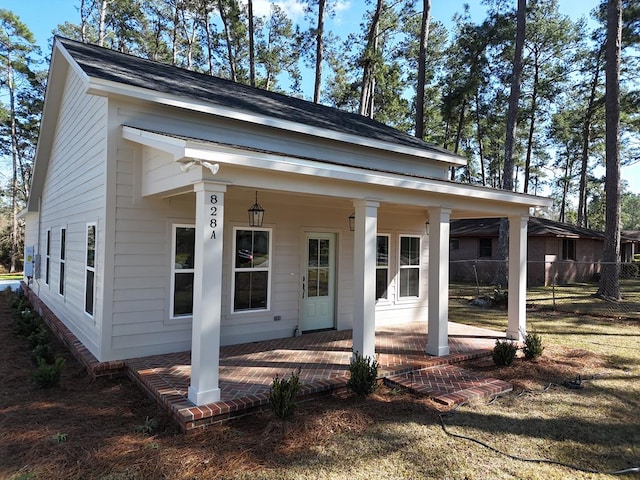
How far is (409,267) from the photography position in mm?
9352

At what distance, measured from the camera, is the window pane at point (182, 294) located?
241 inches

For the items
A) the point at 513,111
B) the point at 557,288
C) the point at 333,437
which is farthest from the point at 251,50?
the point at 333,437

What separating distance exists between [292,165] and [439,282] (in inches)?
130

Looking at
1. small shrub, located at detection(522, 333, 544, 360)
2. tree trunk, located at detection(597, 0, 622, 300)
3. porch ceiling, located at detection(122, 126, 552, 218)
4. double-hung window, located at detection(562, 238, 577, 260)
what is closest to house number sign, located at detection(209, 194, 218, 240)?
porch ceiling, located at detection(122, 126, 552, 218)

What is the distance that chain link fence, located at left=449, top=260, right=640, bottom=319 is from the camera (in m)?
12.0

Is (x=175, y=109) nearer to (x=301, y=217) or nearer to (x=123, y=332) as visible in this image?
(x=301, y=217)

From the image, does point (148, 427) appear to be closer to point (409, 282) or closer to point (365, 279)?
point (365, 279)

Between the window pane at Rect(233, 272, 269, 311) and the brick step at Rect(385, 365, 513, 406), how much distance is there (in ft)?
8.95

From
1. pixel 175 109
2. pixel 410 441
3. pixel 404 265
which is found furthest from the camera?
pixel 404 265

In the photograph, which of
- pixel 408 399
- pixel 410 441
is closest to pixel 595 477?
pixel 410 441

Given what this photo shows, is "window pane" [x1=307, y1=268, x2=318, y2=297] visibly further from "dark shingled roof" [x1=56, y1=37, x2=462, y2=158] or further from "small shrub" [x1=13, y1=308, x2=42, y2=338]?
"small shrub" [x1=13, y1=308, x2=42, y2=338]

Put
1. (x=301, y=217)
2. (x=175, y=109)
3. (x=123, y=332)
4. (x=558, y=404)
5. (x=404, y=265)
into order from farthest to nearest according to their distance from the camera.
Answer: (x=404, y=265) < (x=301, y=217) < (x=175, y=109) < (x=123, y=332) < (x=558, y=404)

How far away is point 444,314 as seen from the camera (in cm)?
637

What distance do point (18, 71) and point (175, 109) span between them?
25283mm
